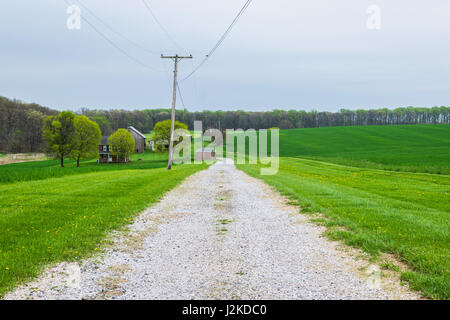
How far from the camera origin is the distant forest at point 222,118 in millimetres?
98438

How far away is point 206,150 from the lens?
5672 cm

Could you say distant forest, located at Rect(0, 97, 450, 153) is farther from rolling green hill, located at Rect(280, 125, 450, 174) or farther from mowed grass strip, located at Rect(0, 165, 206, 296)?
mowed grass strip, located at Rect(0, 165, 206, 296)

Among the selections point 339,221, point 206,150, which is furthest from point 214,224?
point 206,150

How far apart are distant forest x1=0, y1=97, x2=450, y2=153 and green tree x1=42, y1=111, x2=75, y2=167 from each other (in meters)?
45.3

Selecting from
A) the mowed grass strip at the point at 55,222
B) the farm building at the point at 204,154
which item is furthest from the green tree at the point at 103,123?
the mowed grass strip at the point at 55,222

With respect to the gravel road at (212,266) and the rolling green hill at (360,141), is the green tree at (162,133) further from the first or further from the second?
the gravel road at (212,266)

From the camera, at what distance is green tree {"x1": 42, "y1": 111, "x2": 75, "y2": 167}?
55.9 m

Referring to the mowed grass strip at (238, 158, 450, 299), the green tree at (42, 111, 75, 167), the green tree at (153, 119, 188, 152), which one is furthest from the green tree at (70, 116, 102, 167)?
the mowed grass strip at (238, 158, 450, 299)

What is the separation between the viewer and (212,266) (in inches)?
229

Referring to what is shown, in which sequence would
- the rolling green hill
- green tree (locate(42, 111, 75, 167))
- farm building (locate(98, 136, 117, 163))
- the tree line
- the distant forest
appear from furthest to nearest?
the distant forest
farm building (locate(98, 136, 117, 163))
the rolling green hill
the tree line
green tree (locate(42, 111, 75, 167))
